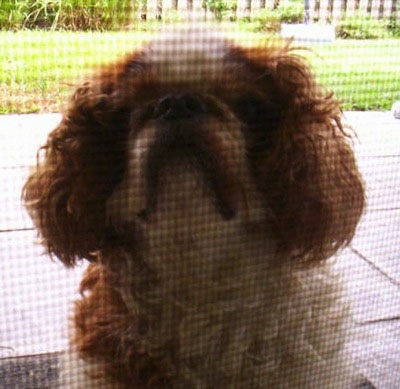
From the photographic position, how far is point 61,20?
815 mm

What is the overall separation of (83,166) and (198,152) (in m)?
0.19

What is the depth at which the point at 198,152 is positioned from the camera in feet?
3.21

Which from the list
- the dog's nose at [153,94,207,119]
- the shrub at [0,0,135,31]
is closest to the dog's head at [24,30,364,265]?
the dog's nose at [153,94,207,119]

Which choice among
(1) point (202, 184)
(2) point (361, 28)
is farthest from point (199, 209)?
(2) point (361, 28)

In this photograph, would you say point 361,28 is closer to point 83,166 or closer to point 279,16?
point 279,16

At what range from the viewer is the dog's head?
975mm

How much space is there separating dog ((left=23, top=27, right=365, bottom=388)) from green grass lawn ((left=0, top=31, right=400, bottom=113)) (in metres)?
0.04

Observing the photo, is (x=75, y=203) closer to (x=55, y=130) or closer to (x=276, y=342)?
(x=55, y=130)

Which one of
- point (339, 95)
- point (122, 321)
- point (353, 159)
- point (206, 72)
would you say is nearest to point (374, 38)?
point (339, 95)

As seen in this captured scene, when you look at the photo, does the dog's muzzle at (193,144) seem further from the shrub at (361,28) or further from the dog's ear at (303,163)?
the shrub at (361,28)

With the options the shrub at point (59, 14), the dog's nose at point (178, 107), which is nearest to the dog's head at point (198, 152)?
the dog's nose at point (178, 107)

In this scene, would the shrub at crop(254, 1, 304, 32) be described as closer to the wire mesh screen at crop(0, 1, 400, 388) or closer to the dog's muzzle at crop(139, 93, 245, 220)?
the wire mesh screen at crop(0, 1, 400, 388)

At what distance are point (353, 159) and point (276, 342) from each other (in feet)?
1.13

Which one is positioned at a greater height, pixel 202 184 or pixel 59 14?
pixel 59 14
